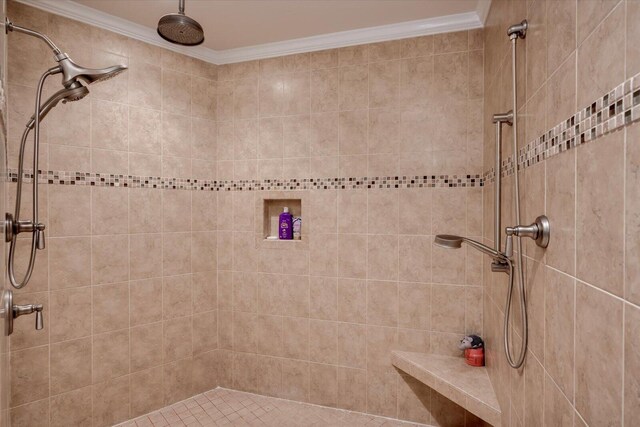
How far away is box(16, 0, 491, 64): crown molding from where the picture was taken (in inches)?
86.4

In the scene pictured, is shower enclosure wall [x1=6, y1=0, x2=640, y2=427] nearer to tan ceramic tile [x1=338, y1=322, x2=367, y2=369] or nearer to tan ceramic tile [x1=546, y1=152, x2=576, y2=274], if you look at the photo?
tan ceramic tile [x1=338, y1=322, x2=367, y2=369]

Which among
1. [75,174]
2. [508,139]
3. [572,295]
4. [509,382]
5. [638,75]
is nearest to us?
[638,75]

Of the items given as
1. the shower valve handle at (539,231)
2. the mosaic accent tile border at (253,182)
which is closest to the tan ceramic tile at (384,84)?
the mosaic accent tile border at (253,182)

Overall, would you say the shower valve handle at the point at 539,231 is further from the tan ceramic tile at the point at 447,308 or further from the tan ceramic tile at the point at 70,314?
the tan ceramic tile at the point at 70,314

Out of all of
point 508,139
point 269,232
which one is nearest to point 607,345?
point 508,139

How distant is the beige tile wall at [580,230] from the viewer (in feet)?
2.26

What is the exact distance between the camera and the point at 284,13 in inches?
92.3

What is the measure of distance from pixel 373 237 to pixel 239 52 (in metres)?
1.77

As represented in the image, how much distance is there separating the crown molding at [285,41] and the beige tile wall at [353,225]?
59mm

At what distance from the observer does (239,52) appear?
2877 mm

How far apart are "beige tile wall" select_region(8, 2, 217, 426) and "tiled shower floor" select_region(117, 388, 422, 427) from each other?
103mm

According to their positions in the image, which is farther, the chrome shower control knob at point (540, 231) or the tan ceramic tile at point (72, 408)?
the tan ceramic tile at point (72, 408)

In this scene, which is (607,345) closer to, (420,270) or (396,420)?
(420,270)

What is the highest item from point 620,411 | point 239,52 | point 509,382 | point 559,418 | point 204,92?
point 239,52
